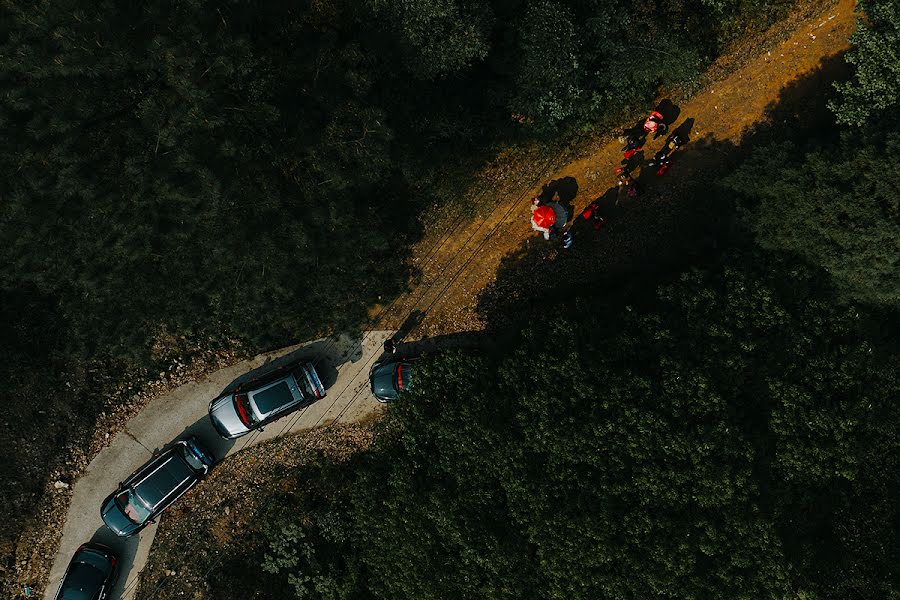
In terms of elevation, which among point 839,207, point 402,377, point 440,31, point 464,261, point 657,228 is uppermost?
point 440,31

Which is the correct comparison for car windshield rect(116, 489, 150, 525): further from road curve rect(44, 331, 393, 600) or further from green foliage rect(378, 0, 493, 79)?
green foliage rect(378, 0, 493, 79)

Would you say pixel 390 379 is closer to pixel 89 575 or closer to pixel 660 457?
pixel 660 457

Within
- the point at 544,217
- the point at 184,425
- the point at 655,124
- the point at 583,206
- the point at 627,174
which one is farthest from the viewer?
the point at 184,425

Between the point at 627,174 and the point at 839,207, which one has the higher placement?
the point at 627,174

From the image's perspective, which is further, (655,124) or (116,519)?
(116,519)

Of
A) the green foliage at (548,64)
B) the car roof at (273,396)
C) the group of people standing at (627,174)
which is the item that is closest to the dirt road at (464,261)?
the group of people standing at (627,174)

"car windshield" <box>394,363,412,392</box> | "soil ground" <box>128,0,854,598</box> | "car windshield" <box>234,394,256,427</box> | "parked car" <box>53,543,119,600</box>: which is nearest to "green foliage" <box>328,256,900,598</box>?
Answer: "car windshield" <box>394,363,412,392</box>

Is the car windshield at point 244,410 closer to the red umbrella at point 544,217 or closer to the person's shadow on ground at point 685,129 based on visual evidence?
the red umbrella at point 544,217

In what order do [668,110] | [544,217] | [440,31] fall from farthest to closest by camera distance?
[668,110], [544,217], [440,31]

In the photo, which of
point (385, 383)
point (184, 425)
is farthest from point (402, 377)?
point (184, 425)
